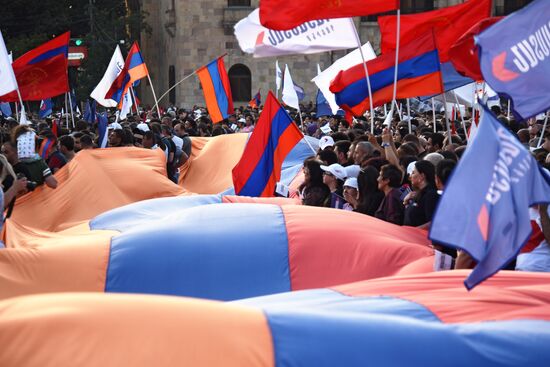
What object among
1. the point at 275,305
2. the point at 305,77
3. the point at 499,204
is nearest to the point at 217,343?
the point at 275,305

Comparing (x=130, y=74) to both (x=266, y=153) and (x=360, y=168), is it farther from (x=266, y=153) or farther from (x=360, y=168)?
(x=360, y=168)

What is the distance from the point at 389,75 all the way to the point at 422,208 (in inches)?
181

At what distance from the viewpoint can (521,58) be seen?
7648mm

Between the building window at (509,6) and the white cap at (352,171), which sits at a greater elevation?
the white cap at (352,171)

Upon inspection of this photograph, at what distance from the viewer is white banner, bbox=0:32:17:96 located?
14.8m

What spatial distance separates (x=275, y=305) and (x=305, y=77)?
140 feet

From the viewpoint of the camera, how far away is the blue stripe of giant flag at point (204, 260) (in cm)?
786

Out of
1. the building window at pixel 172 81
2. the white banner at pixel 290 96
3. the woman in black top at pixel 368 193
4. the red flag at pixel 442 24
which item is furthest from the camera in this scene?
the building window at pixel 172 81

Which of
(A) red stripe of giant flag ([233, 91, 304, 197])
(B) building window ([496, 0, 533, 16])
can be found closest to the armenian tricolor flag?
(A) red stripe of giant flag ([233, 91, 304, 197])

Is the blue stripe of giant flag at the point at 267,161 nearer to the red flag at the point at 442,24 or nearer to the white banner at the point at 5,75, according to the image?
the red flag at the point at 442,24

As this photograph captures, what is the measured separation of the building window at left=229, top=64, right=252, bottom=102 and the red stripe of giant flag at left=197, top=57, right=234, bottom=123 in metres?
28.4

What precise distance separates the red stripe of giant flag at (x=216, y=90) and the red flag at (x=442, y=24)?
683 cm

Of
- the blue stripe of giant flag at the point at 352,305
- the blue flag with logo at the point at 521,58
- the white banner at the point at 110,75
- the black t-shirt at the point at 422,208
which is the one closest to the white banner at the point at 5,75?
the white banner at the point at 110,75

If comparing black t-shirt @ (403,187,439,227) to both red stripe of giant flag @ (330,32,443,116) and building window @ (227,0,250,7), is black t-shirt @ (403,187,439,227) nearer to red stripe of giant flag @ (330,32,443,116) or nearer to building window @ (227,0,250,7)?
red stripe of giant flag @ (330,32,443,116)
